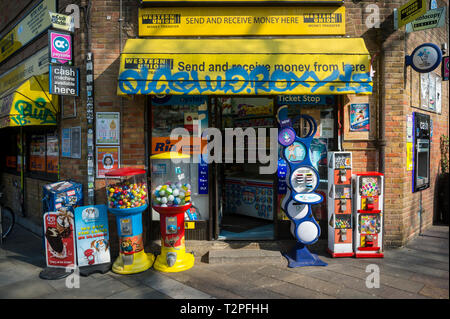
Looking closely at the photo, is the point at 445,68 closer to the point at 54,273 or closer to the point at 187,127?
the point at 187,127

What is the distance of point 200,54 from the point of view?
4527mm

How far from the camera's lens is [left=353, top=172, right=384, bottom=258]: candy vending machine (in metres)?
4.68

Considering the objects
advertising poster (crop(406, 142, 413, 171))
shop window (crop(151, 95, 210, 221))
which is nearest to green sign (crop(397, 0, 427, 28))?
advertising poster (crop(406, 142, 413, 171))

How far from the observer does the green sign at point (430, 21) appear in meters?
4.65

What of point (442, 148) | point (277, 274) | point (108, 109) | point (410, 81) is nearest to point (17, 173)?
point (108, 109)

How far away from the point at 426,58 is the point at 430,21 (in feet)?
1.96

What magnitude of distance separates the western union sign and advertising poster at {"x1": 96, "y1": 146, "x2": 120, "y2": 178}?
2134 millimetres

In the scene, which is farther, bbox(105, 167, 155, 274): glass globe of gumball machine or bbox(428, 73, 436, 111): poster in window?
bbox(428, 73, 436, 111): poster in window

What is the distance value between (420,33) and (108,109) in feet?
20.8

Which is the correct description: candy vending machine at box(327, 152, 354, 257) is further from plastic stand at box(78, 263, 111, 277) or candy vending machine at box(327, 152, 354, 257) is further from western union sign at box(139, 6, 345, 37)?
plastic stand at box(78, 263, 111, 277)

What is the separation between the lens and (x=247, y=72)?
4.44 meters

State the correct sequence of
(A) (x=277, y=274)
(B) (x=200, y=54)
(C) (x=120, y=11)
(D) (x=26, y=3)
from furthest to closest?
(D) (x=26, y=3) → (C) (x=120, y=11) → (B) (x=200, y=54) → (A) (x=277, y=274)

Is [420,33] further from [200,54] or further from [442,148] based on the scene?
[200,54]

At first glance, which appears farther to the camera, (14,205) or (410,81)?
(14,205)
